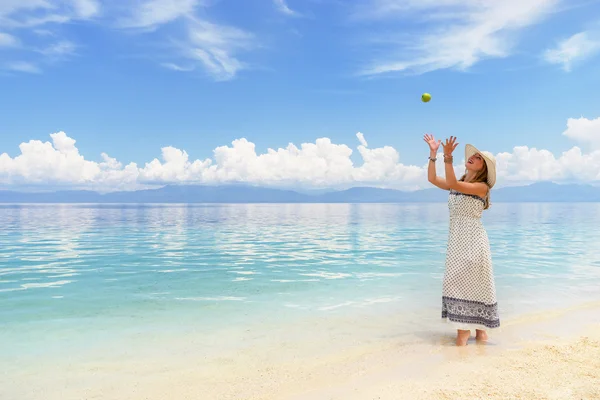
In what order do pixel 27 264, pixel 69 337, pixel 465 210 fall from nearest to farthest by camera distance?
pixel 465 210
pixel 69 337
pixel 27 264

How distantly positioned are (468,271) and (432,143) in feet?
6.52

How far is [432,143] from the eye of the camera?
6.52 m

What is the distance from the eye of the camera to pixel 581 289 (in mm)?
12664

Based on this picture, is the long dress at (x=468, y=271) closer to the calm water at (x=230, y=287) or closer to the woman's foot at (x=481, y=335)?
the woman's foot at (x=481, y=335)

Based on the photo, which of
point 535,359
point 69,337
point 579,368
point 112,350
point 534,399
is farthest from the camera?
point 69,337

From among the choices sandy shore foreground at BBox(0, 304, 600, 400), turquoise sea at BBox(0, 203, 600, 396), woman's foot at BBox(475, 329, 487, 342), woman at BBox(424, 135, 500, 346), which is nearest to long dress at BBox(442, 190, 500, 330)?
woman at BBox(424, 135, 500, 346)

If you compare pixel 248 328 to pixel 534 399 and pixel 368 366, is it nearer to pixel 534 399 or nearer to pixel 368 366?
pixel 368 366

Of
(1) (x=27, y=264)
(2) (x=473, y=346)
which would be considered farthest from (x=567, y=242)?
(1) (x=27, y=264)

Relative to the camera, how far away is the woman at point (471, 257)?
267 inches

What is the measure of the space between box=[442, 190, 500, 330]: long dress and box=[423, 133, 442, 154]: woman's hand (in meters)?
0.85

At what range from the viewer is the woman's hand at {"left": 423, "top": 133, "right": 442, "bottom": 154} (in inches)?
255

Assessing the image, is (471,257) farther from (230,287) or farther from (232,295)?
(230,287)

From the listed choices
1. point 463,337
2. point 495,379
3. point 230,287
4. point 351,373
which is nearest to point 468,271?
point 463,337

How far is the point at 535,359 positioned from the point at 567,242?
2415 cm
